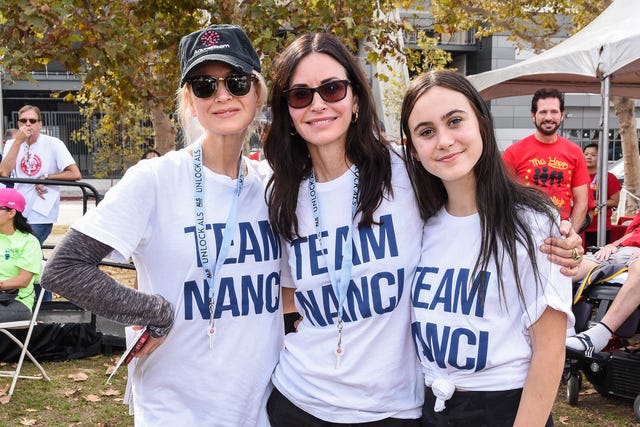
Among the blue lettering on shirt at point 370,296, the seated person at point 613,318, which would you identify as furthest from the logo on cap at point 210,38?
the seated person at point 613,318

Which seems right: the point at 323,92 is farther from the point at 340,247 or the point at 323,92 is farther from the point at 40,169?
the point at 40,169

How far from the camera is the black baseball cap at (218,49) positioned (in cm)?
216

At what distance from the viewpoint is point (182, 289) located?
2.13m

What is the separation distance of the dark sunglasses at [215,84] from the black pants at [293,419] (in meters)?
0.98

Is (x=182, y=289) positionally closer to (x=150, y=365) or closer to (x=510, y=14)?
(x=150, y=365)

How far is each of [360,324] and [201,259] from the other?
0.52 m

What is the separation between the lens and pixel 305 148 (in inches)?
95.7

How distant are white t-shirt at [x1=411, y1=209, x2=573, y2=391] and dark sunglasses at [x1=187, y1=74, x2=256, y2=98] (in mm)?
853

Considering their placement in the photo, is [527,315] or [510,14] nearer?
[527,315]

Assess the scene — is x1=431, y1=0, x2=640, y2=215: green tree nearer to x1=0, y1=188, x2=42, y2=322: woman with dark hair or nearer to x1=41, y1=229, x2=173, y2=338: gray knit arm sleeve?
x1=0, y1=188, x2=42, y2=322: woman with dark hair

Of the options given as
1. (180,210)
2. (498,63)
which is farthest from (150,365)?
(498,63)

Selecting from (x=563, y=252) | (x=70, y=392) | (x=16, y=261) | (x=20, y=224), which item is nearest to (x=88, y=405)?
(x=70, y=392)

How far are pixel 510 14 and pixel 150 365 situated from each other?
47.4ft

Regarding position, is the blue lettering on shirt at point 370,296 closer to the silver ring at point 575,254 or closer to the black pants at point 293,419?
the black pants at point 293,419
